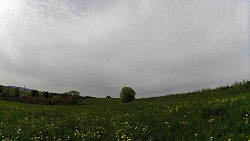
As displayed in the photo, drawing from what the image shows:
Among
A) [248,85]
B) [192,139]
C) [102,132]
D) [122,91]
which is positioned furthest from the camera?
[122,91]

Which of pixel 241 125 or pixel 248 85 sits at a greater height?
pixel 248 85

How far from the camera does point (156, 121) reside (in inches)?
652

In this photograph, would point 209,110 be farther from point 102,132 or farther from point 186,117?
point 102,132

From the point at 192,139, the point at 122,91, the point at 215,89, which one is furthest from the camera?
the point at 122,91

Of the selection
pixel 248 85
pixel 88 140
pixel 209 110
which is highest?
pixel 248 85

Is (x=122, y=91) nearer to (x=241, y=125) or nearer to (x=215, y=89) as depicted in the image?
(x=215, y=89)

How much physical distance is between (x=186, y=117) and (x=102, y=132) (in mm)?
4498

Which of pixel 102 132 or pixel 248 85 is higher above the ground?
pixel 248 85

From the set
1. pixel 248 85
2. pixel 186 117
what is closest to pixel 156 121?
pixel 186 117

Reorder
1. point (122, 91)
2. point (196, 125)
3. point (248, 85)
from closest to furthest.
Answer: point (196, 125) < point (248, 85) < point (122, 91)

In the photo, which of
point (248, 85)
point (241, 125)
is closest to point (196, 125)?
point (241, 125)

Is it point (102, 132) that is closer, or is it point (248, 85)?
point (102, 132)

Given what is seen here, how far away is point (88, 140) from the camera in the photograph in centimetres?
1416

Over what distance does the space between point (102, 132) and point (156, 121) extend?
3.01 meters
